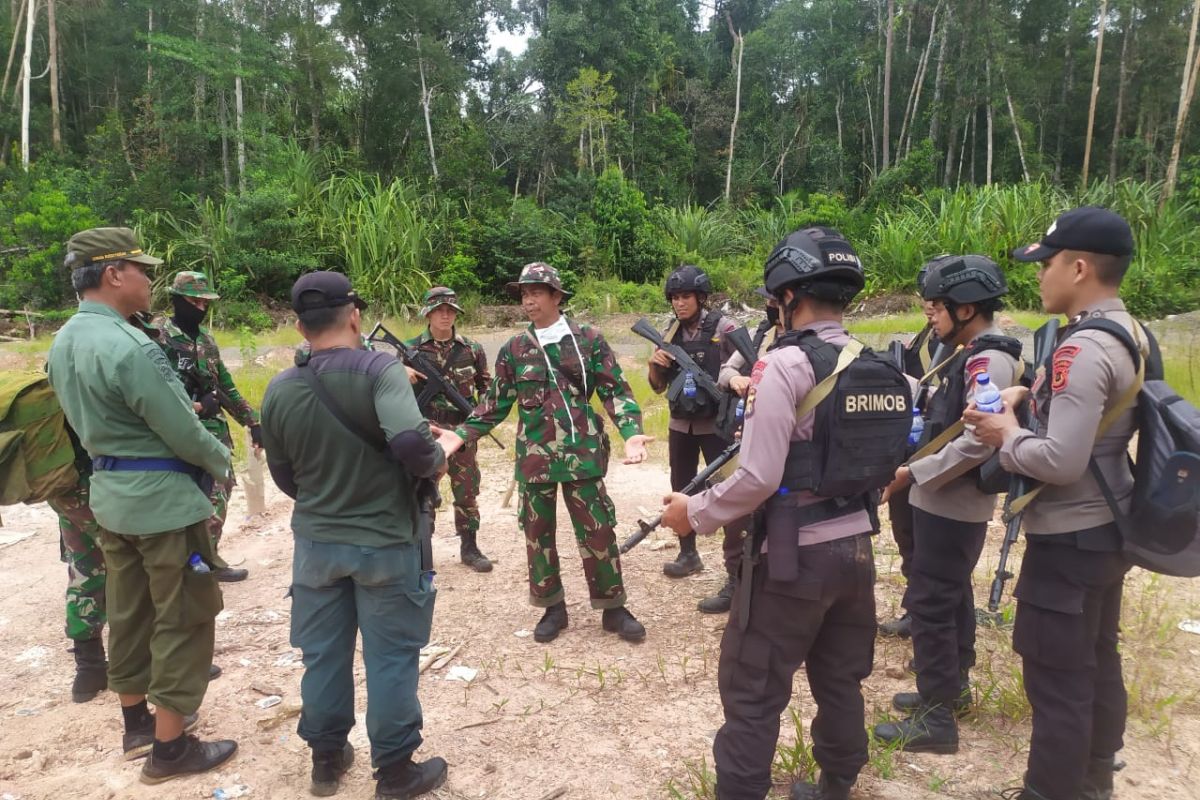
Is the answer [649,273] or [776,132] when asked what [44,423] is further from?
[776,132]

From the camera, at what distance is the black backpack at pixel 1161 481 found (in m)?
2.01

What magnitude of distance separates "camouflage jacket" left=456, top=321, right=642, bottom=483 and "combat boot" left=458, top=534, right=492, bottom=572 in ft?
4.43

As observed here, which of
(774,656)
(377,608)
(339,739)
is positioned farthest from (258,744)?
(774,656)

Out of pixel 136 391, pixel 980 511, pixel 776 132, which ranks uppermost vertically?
pixel 776 132

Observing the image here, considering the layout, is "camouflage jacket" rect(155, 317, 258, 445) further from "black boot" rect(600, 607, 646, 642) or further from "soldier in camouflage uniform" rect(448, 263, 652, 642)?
"black boot" rect(600, 607, 646, 642)

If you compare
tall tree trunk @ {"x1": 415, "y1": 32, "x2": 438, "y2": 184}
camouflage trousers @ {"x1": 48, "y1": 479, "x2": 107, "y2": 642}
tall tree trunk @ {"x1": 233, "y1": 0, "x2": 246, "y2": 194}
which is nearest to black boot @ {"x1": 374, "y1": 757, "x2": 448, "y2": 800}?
camouflage trousers @ {"x1": 48, "y1": 479, "x2": 107, "y2": 642}

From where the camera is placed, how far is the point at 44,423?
10.1ft

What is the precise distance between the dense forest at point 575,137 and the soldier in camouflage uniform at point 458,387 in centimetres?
→ 1279

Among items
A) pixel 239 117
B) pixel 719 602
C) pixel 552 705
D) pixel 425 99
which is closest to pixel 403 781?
pixel 552 705

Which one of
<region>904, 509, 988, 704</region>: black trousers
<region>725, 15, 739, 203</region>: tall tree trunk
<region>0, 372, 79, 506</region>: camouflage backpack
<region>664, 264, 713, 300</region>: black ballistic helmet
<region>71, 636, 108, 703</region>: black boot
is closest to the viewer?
<region>904, 509, 988, 704</region>: black trousers

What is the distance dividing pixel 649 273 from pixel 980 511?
1800cm

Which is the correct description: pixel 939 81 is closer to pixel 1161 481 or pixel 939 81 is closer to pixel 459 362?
pixel 459 362

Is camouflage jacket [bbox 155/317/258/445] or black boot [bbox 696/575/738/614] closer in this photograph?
black boot [bbox 696/575/738/614]

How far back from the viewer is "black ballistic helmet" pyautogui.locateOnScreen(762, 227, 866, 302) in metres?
2.15
